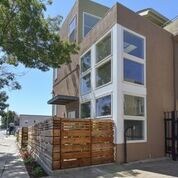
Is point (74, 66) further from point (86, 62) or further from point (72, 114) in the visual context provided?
point (72, 114)

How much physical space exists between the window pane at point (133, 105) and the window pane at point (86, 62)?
4.03m

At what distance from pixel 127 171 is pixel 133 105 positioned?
3.72 meters

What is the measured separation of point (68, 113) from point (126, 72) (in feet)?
25.8

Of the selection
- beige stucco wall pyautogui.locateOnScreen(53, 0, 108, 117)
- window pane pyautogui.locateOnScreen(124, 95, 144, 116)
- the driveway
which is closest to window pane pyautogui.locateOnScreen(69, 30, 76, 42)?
beige stucco wall pyautogui.locateOnScreen(53, 0, 108, 117)

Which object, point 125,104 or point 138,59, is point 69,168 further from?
point 138,59

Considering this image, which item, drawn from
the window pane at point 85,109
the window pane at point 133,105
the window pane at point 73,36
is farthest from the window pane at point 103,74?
the window pane at point 73,36

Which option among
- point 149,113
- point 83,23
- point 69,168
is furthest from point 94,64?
point 69,168

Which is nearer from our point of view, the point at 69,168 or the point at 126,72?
the point at 69,168

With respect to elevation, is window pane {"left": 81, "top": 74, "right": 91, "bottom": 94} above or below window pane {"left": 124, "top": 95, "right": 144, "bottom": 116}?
above

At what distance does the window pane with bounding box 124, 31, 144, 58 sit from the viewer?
557 inches

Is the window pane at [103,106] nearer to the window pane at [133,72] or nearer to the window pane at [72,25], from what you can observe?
the window pane at [133,72]

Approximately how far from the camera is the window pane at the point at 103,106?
13859 millimetres

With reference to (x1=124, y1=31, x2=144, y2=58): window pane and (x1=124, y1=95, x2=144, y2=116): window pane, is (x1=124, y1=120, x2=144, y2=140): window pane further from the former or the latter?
(x1=124, y1=31, x2=144, y2=58): window pane

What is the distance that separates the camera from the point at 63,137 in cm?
1088
